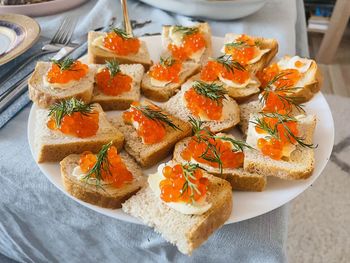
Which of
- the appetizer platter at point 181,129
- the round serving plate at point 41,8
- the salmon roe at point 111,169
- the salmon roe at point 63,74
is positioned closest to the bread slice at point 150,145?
the appetizer platter at point 181,129

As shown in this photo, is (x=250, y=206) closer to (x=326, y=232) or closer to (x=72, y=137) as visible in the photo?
(x=72, y=137)

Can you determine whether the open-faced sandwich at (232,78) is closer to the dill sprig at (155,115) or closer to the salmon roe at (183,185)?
the dill sprig at (155,115)

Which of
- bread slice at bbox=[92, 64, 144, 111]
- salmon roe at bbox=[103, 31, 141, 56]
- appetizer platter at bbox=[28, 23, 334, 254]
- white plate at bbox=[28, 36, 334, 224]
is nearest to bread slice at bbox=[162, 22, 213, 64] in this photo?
appetizer platter at bbox=[28, 23, 334, 254]

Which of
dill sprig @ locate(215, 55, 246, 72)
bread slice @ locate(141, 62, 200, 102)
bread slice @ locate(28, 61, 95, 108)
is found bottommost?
bread slice @ locate(141, 62, 200, 102)

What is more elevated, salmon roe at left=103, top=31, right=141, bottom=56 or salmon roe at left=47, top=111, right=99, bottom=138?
salmon roe at left=47, top=111, right=99, bottom=138

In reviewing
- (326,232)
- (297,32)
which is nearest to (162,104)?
(297,32)

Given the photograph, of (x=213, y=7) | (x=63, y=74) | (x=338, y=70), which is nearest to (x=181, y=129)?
(x=63, y=74)

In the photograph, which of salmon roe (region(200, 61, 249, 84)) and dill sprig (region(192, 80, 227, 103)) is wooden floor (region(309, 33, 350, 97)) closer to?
salmon roe (region(200, 61, 249, 84))
